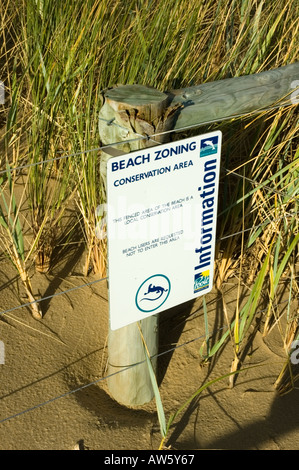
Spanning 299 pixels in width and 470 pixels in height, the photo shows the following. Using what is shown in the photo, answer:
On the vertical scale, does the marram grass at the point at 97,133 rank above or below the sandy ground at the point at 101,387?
above

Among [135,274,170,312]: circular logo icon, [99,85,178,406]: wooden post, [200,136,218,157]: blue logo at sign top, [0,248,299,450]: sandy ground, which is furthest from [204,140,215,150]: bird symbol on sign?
[0,248,299,450]: sandy ground

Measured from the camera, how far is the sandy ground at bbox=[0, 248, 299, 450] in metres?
2.01

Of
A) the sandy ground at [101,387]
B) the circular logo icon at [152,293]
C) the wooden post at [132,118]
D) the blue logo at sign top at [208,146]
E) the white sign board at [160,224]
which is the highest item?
the wooden post at [132,118]

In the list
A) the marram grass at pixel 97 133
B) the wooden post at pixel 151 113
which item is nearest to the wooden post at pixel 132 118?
the wooden post at pixel 151 113

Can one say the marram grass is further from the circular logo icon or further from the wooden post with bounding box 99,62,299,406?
the circular logo icon

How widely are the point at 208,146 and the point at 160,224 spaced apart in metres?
0.26

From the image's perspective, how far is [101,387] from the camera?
2197mm

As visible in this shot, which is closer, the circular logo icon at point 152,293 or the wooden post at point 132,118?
the wooden post at point 132,118

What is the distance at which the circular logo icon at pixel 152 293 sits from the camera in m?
1.82

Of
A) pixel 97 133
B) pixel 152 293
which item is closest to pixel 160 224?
pixel 152 293

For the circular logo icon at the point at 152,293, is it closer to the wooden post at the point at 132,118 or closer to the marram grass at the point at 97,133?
the wooden post at the point at 132,118

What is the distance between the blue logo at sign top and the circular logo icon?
39 centimetres

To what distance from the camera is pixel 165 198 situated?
1.69 meters
